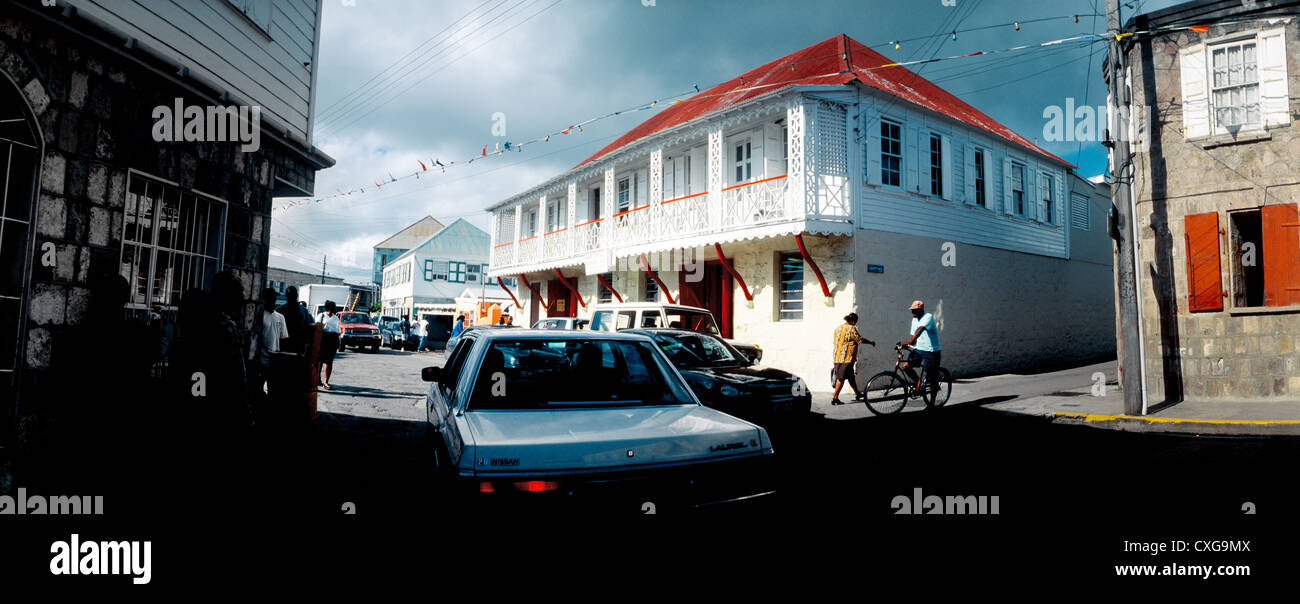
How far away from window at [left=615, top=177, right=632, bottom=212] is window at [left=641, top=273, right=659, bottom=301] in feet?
8.47

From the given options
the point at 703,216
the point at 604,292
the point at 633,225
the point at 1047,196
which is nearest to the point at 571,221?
the point at 604,292

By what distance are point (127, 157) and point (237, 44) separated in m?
2.31

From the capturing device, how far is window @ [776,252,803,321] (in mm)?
14141

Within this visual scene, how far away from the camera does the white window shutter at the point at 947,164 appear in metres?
14.8

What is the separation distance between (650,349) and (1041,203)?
17966mm

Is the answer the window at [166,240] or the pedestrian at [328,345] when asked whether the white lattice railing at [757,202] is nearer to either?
the pedestrian at [328,345]

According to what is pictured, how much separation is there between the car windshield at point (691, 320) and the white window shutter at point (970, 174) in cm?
788

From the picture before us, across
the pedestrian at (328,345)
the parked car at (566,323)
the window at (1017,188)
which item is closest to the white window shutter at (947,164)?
the window at (1017,188)

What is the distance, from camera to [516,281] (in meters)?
26.1

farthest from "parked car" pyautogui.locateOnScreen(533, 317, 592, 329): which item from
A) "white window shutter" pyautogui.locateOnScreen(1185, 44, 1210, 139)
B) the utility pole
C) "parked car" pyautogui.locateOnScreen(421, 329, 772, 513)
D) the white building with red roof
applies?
"white window shutter" pyautogui.locateOnScreen(1185, 44, 1210, 139)

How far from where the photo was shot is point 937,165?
14805 mm

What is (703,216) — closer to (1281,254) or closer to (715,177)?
(715,177)
